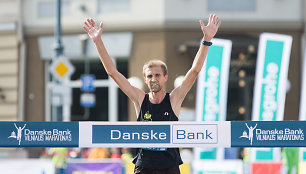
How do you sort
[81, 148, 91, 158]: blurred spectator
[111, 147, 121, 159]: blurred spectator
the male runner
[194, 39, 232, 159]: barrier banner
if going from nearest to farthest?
the male runner → [194, 39, 232, 159]: barrier banner → [111, 147, 121, 159]: blurred spectator → [81, 148, 91, 158]: blurred spectator

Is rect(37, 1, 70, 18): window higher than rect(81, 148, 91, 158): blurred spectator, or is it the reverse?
rect(37, 1, 70, 18): window

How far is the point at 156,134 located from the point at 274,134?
1.03m

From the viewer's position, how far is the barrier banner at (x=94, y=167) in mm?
11297

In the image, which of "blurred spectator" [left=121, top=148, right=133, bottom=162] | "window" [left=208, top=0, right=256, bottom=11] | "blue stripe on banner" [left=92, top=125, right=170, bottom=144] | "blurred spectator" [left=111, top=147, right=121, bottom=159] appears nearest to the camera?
"blue stripe on banner" [left=92, top=125, right=170, bottom=144]

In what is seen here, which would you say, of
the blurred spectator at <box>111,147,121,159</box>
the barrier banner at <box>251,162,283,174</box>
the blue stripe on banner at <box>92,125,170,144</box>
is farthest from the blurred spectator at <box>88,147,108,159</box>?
the blue stripe on banner at <box>92,125,170,144</box>

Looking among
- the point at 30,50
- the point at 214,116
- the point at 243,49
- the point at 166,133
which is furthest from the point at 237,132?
the point at 30,50

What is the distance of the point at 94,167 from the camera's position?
445 inches

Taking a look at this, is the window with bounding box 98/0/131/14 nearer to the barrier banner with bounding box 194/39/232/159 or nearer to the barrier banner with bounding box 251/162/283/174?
the barrier banner with bounding box 194/39/232/159

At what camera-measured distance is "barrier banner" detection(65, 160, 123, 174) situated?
11.3m

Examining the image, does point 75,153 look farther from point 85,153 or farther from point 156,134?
point 156,134

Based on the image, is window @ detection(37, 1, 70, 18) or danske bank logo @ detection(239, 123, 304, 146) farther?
window @ detection(37, 1, 70, 18)

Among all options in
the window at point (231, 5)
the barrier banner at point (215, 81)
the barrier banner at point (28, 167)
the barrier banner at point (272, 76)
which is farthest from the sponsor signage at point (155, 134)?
the window at point (231, 5)

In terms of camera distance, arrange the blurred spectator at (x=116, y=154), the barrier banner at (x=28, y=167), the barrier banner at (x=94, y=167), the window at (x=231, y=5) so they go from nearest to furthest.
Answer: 1. the barrier banner at (x=28, y=167)
2. the barrier banner at (x=94, y=167)
3. the blurred spectator at (x=116, y=154)
4. the window at (x=231, y=5)

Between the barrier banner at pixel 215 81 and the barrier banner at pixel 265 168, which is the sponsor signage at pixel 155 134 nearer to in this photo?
the barrier banner at pixel 265 168
